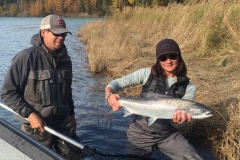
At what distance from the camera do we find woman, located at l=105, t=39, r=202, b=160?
3.72 m

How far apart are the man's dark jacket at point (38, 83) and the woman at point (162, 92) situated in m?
0.67

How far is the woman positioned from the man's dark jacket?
67cm

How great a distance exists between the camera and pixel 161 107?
11.5 ft

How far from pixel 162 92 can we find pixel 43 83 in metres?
1.57

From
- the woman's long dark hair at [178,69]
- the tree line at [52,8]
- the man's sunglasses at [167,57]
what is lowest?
the tree line at [52,8]

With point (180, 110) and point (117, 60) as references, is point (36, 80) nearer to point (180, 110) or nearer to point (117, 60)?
point (180, 110)

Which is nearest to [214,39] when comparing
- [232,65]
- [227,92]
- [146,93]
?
[232,65]

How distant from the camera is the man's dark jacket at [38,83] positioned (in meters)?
3.54

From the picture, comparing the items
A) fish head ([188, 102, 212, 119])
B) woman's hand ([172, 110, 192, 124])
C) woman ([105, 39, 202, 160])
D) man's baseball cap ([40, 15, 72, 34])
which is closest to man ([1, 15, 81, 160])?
man's baseball cap ([40, 15, 72, 34])

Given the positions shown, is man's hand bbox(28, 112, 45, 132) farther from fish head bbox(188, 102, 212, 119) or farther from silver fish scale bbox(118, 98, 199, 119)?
fish head bbox(188, 102, 212, 119)

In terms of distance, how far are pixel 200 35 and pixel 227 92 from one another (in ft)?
16.9

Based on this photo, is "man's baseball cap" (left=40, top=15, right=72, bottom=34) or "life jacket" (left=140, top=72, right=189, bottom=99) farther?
"life jacket" (left=140, top=72, right=189, bottom=99)

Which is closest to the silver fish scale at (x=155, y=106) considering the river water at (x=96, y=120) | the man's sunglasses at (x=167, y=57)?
the man's sunglasses at (x=167, y=57)

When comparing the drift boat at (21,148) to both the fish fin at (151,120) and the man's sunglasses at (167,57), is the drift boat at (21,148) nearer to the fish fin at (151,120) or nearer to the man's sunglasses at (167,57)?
the fish fin at (151,120)
